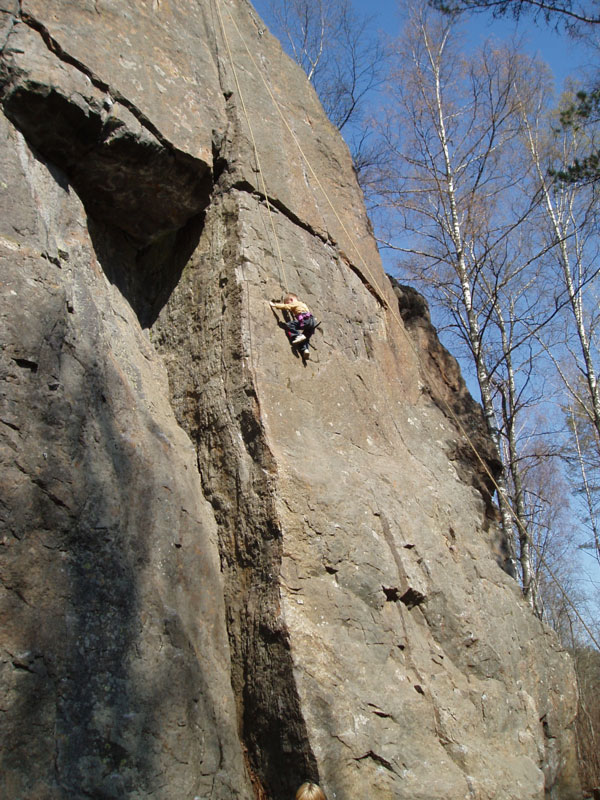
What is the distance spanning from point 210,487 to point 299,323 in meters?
1.79

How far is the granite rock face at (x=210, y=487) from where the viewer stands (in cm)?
399

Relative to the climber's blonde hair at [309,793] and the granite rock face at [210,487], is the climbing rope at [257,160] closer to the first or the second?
the granite rock face at [210,487]

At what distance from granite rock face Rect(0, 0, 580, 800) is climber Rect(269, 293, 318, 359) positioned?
176mm

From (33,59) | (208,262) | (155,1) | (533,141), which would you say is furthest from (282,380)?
(533,141)

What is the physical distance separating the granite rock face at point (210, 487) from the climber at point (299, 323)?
18 centimetres

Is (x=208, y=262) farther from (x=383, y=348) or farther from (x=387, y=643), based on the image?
(x=387, y=643)

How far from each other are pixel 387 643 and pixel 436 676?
528 mm

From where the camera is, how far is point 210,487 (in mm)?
5375

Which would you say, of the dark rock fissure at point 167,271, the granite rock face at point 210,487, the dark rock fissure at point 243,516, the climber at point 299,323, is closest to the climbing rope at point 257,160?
the granite rock face at point 210,487

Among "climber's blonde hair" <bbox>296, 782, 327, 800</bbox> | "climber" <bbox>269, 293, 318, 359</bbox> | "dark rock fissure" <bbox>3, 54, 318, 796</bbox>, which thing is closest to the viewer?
"climber's blonde hair" <bbox>296, 782, 327, 800</bbox>

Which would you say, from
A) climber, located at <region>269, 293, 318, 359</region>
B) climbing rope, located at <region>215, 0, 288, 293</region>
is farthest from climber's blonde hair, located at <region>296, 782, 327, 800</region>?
climbing rope, located at <region>215, 0, 288, 293</region>

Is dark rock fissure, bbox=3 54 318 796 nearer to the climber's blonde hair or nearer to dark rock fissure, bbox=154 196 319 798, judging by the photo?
dark rock fissure, bbox=154 196 319 798

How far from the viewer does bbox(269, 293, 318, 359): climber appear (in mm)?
6121

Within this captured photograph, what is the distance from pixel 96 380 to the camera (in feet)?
15.7
